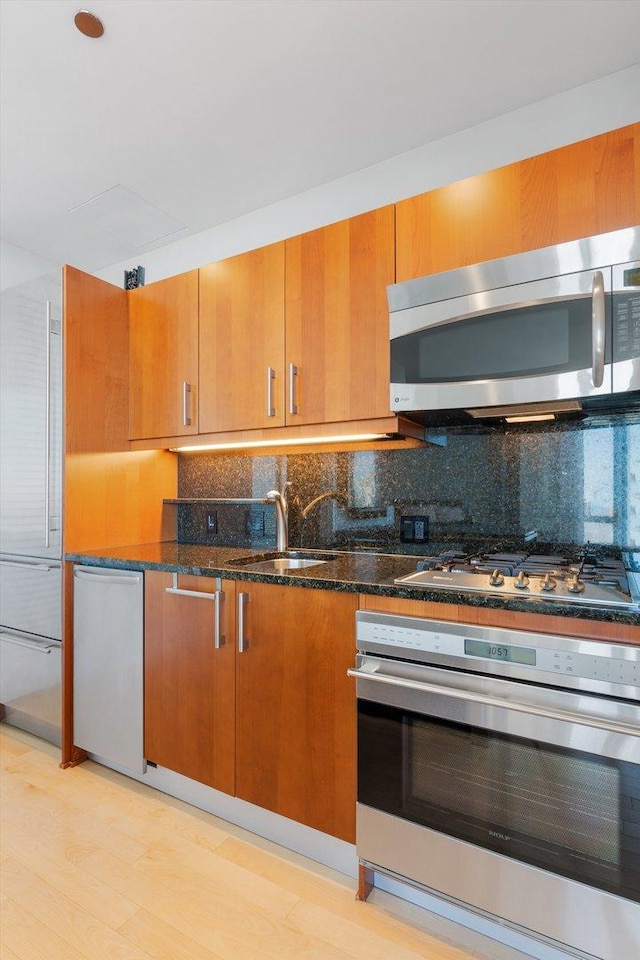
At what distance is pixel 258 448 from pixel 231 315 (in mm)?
614

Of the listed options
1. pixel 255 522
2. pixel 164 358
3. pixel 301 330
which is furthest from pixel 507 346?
pixel 164 358

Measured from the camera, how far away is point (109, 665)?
6.93ft

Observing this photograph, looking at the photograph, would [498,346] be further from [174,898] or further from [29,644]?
[29,644]

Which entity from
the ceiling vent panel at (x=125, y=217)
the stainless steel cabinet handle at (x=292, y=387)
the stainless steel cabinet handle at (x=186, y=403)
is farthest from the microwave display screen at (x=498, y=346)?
the ceiling vent panel at (x=125, y=217)

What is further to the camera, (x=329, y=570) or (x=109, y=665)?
(x=109, y=665)

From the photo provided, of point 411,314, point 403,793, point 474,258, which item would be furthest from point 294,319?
point 403,793

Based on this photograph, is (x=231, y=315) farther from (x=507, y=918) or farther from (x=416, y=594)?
(x=507, y=918)

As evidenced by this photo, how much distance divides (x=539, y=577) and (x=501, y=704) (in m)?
Result: 0.38

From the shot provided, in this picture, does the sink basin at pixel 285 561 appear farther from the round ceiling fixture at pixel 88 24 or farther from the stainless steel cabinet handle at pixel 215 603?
the round ceiling fixture at pixel 88 24

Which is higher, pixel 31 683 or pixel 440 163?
pixel 440 163

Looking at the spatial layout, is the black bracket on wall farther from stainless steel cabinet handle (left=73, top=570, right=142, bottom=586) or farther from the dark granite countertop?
stainless steel cabinet handle (left=73, top=570, right=142, bottom=586)

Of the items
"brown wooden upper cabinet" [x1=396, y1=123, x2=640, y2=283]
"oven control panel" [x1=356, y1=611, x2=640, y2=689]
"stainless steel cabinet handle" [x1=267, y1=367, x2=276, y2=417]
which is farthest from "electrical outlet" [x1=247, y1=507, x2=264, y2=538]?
"brown wooden upper cabinet" [x1=396, y1=123, x2=640, y2=283]

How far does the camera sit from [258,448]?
2.43m

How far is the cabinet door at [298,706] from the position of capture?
4.99ft
